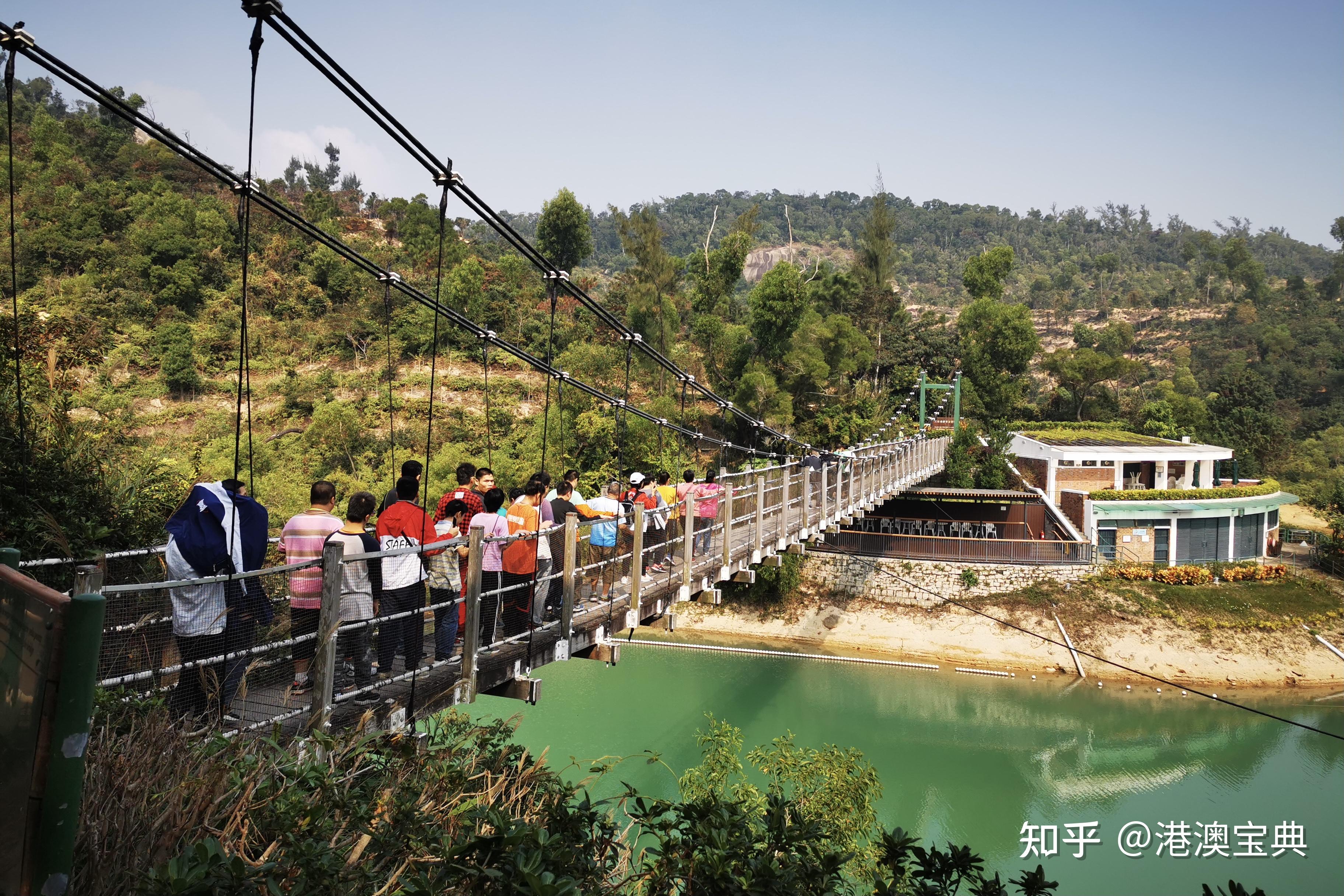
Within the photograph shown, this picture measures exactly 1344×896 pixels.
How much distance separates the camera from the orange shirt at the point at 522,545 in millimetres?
3926

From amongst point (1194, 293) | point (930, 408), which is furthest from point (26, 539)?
point (1194, 293)

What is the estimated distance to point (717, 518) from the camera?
6824mm

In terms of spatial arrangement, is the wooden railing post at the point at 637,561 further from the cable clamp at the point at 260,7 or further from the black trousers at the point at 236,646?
the cable clamp at the point at 260,7

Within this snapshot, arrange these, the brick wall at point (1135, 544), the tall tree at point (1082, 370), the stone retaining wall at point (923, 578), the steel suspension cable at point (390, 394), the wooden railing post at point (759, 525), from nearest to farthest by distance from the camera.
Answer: the wooden railing post at point (759, 525) → the steel suspension cable at point (390, 394) → the stone retaining wall at point (923, 578) → the brick wall at point (1135, 544) → the tall tree at point (1082, 370)

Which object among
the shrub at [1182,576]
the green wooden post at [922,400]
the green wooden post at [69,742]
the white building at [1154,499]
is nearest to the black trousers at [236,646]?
the green wooden post at [69,742]

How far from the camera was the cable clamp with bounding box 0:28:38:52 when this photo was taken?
275cm

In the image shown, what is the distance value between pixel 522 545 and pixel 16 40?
2533 millimetres

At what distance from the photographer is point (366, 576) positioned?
300cm

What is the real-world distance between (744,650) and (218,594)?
12.0 metres

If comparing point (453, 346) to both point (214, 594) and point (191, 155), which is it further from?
point (214, 594)

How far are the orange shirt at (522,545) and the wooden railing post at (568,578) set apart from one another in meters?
0.15

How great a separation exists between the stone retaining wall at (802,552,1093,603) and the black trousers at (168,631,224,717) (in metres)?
13.1

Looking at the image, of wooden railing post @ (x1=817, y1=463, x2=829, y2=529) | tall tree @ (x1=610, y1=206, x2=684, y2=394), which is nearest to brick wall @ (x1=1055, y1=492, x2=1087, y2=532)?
tall tree @ (x1=610, y1=206, x2=684, y2=394)

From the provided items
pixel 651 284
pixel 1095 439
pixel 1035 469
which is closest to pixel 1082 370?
pixel 1095 439
